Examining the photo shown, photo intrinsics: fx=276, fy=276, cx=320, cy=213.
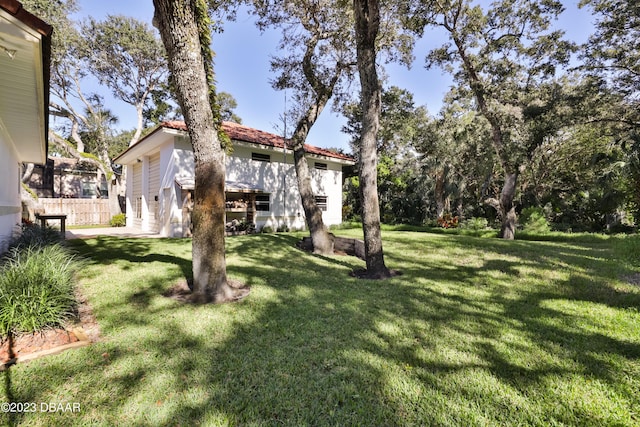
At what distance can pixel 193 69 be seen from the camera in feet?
12.8

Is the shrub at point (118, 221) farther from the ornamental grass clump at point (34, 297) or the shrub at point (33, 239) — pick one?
the ornamental grass clump at point (34, 297)

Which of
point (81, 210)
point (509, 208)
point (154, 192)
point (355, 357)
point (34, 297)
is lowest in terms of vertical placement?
point (355, 357)

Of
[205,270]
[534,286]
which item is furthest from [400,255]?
[205,270]

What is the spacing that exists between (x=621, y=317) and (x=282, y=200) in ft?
42.7

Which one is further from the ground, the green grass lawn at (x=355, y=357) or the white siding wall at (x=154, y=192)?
the white siding wall at (x=154, y=192)

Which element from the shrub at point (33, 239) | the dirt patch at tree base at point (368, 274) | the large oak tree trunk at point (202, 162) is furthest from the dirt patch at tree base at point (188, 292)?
the shrub at point (33, 239)

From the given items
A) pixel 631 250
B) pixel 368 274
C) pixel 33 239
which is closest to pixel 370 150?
pixel 368 274

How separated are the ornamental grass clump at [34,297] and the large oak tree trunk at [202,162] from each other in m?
1.47

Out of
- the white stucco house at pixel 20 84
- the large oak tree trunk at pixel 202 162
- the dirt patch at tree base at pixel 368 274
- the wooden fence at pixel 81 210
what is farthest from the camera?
the wooden fence at pixel 81 210

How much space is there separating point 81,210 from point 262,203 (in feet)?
42.8

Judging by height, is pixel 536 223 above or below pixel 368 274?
above

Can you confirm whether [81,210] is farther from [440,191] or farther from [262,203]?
[440,191]

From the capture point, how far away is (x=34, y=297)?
3010mm

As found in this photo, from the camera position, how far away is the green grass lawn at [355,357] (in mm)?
1979
